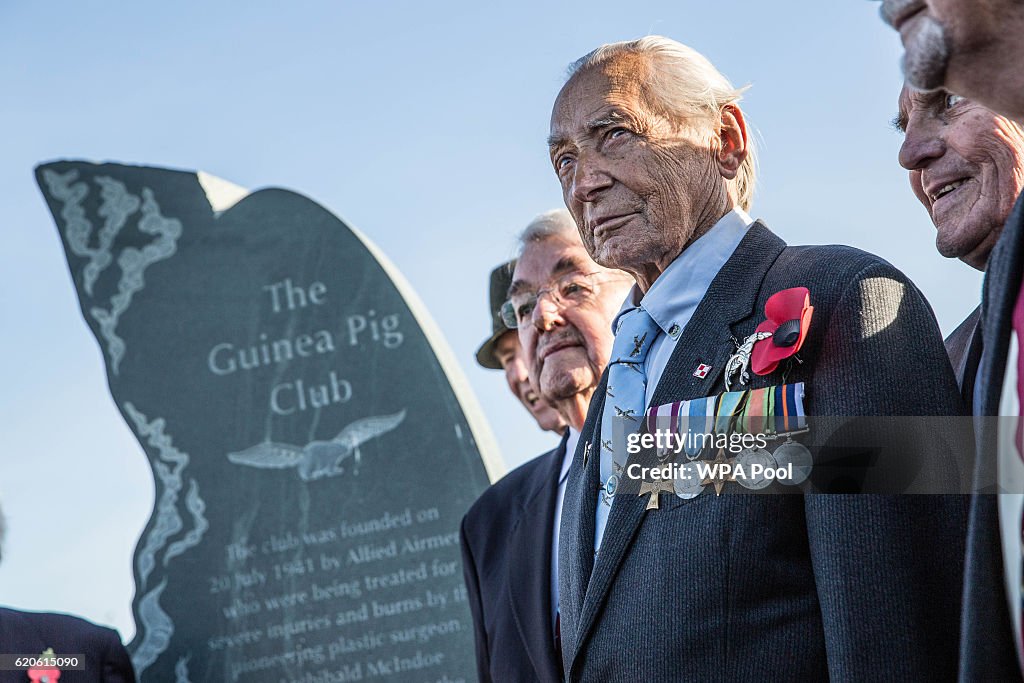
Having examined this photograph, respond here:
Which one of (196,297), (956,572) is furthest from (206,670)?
(956,572)

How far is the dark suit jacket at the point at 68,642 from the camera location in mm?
4227

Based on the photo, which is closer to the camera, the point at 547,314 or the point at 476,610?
the point at 476,610

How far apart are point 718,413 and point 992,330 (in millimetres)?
573

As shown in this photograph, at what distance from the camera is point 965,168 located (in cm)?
225

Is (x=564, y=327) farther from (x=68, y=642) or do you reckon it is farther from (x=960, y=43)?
(x=68, y=642)

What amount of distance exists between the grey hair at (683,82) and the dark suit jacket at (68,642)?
9.63ft

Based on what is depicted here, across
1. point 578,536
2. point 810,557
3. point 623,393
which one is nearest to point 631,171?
point 623,393

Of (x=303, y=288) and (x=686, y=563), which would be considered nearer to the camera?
(x=686, y=563)

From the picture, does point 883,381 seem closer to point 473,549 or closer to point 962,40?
point 962,40

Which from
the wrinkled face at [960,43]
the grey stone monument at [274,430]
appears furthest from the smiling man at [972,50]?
the grey stone monument at [274,430]

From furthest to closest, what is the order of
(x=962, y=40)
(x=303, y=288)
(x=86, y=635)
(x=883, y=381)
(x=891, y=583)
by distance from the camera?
(x=303, y=288) → (x=86, y=635) → (x=883, y=381) → (x=891, y=583) → (x=962, y=40)

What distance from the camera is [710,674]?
1.78 meters

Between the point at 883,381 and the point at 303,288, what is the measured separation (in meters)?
3.67

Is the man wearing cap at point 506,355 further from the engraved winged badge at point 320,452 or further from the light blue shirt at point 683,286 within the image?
the light blue shirt at point 683,286
